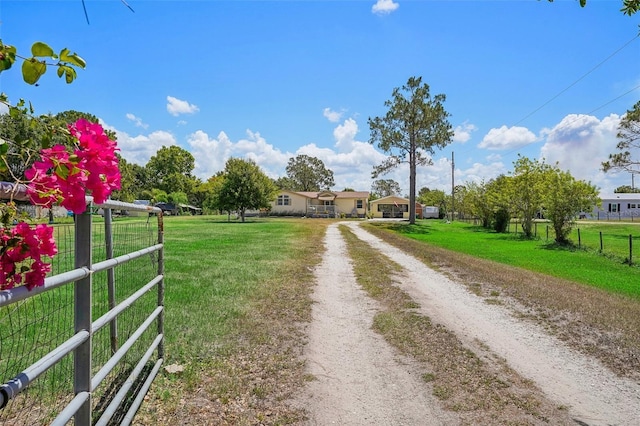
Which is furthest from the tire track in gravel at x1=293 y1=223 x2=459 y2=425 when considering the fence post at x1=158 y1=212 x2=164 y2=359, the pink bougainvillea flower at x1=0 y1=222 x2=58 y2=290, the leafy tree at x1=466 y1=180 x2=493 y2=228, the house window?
the house window

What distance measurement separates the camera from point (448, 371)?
14.0ft

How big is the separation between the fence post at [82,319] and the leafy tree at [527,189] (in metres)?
25.7

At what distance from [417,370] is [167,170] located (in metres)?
83.0

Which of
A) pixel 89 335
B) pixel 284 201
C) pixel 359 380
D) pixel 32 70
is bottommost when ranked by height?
pixel 359 380

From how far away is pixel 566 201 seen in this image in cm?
2039

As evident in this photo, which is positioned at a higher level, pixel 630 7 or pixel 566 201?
pixel 630 7

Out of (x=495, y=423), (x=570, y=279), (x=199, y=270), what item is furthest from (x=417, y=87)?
(x=495, y=423)

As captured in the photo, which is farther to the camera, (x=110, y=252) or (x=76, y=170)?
(x=110, y=252)

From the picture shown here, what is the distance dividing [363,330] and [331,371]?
1.48 metres

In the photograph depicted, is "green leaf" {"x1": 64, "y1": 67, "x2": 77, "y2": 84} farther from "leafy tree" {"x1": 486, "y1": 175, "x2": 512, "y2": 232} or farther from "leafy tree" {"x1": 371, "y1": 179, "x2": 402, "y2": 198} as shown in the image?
"leafy tree" {"x1": 371, "y1": 179, "x2": 402, "y2": 198}

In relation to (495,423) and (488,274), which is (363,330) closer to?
(495,423)

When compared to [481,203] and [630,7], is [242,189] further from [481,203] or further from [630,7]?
[630,7]

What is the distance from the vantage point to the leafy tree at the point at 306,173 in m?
90.9

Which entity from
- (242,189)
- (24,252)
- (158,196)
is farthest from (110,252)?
(158,196)
